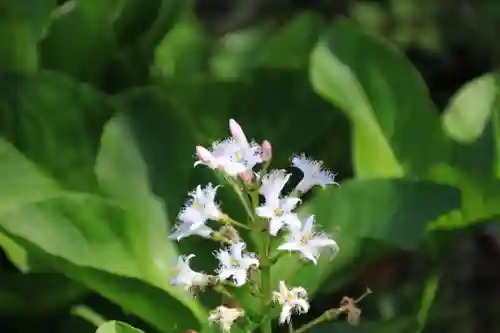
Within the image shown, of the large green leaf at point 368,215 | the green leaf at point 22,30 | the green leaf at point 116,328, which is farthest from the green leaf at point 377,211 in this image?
the green leaf at point 22,30

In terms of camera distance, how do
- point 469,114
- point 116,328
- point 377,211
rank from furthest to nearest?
point 469,114, point 377,211, point 116,328

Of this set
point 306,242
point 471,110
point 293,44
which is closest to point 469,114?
point 471,110

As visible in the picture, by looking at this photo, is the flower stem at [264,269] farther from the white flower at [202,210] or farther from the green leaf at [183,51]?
the green leaf at [183,51]

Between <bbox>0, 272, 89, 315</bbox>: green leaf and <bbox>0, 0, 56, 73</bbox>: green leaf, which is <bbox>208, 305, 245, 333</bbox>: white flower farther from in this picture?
<bbox>0, 0, 56, 73</bbox>: green leaf

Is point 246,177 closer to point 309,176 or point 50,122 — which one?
point 309,176

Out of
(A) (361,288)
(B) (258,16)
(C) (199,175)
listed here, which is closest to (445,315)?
(A) (361,288)

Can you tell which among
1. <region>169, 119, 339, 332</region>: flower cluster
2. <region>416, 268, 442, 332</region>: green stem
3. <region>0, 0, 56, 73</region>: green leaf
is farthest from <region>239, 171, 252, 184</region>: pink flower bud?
<region>0, 0, 56, 73</region>: green leaf
